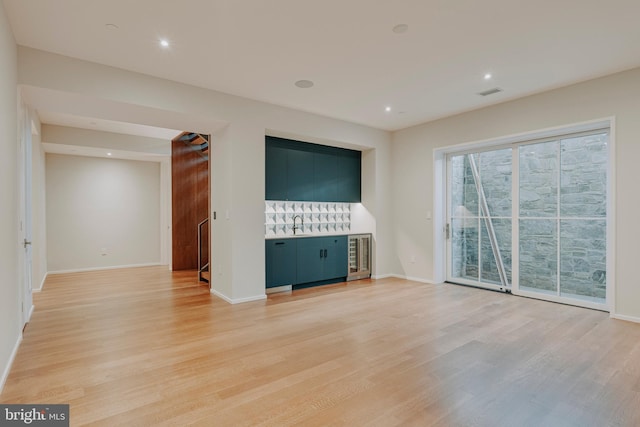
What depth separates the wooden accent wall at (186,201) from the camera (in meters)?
7.37

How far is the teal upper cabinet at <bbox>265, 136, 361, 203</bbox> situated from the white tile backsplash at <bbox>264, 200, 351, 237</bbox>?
1.00 feet

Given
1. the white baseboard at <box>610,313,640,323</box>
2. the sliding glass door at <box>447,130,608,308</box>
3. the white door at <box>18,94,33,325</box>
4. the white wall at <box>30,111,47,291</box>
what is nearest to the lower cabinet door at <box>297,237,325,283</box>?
the sliding glass door at <box>447,130,608,308</box>

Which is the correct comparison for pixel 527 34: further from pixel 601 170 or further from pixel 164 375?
pixel 164 375

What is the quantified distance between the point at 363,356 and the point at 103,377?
201 centimetres

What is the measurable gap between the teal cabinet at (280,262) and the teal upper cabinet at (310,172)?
0.75 m

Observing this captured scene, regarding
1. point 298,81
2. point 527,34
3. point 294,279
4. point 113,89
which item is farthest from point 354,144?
point 113,89

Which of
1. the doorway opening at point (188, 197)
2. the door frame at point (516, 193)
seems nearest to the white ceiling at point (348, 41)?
the door frame at point (516, 193)

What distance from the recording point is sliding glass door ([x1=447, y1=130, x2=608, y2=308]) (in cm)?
436

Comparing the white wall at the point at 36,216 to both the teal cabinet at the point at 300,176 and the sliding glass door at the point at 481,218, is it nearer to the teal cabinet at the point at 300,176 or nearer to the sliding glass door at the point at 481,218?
the teal cabinet at the point at 300,176

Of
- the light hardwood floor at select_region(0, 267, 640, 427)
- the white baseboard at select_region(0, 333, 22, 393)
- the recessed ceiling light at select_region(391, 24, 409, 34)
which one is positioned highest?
the recessed ceiling light at select_region(391, 24, 409, 34)

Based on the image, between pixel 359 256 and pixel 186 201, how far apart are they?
13.2ft

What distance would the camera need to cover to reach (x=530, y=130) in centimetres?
460

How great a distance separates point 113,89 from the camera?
3.67 m

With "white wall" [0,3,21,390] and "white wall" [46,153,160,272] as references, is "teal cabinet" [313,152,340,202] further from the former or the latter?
"white wall" [46,153,160,272]
